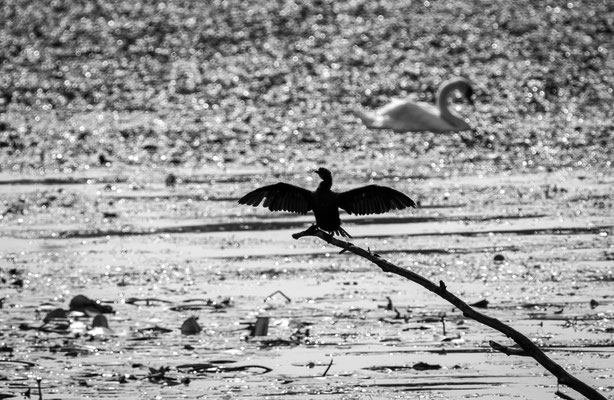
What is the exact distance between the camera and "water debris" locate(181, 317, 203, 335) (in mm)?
8672

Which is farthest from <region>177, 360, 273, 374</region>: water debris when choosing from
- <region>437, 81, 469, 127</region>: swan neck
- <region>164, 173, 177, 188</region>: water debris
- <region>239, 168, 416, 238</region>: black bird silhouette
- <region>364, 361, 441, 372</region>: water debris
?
<region>437, 81, 469, 127</region>: swan neck

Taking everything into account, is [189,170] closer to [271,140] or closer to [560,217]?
[271,140]

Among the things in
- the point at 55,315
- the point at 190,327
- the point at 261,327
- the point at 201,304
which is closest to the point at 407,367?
the point at 261,327

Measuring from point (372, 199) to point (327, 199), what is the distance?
25 centimetres

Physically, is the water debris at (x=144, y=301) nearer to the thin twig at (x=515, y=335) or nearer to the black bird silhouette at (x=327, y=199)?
the black bird silhouette at (x=327, y=199)

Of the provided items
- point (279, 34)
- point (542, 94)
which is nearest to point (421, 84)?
point (542, 94)

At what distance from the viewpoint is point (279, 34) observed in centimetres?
2177

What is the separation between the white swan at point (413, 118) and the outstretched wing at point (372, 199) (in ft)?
27.5

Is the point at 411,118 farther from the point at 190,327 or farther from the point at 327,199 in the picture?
the point at 327,199

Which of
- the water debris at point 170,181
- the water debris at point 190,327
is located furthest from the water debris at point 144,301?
the water debris at point 170,181

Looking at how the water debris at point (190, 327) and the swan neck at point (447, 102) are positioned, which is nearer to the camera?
the water debris at point (190, 327)

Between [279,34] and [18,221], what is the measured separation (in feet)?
34.4

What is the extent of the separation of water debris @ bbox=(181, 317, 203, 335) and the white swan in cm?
688

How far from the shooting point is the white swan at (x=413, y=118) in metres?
15.3
